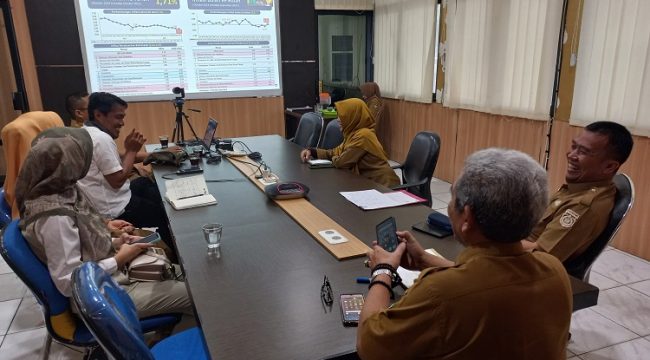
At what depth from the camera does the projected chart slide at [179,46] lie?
5195 millimetres

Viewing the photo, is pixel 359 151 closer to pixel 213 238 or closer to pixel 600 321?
pixel 213 238

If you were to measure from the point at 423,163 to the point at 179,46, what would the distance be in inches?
145

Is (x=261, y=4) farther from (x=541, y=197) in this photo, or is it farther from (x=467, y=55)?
(x=541, y=197)

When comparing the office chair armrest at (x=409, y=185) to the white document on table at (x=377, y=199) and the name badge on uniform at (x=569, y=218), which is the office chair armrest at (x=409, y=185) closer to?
the white document on table at (x=377, y=199)

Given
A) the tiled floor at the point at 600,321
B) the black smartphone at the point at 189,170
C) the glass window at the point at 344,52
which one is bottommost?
the tiled floor at the point at 600,321

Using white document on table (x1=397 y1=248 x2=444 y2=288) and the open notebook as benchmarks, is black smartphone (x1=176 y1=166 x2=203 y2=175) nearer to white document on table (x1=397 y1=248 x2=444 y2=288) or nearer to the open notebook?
the open notebook

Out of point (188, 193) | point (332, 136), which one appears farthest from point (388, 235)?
point (332, 136)

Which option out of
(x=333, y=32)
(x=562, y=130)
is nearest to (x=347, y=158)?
(x=562, y=130)

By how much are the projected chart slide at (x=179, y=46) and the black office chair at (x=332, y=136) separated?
2220mm

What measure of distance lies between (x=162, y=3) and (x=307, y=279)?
15.8ft

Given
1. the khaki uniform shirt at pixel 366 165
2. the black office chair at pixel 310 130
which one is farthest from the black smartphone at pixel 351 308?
the black office chair at pixel 310 130

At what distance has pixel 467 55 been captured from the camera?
15.1 ft

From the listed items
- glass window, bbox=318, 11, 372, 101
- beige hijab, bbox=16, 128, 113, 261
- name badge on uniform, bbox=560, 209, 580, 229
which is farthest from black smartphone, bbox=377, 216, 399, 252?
glass window, bbox=318, 11, 372, 101

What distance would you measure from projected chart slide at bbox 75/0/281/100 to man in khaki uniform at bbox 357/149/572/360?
518cm
